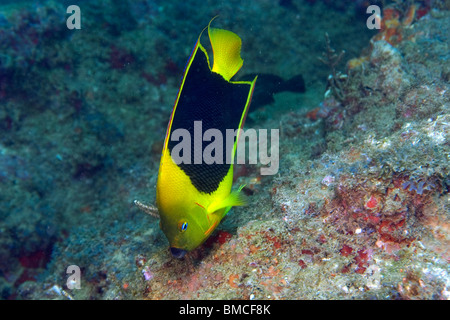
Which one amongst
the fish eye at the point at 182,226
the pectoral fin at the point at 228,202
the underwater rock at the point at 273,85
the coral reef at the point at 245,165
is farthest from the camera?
the underwater rock at the point at 273,85

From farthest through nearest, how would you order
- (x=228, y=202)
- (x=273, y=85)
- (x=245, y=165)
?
(x=273, y=85)
(x=245, y=165)
(x=228, y=202)

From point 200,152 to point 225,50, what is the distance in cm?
79

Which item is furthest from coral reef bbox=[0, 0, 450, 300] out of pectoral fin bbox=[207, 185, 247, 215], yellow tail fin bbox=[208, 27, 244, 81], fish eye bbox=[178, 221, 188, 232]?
yellow tail fin bbox=[208, 27, 244, 81]

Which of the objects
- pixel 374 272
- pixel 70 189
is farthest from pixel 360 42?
pixel 70 189

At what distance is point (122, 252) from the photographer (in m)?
3.21

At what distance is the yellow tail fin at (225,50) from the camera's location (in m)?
1.92

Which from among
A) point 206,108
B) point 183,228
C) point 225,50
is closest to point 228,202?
point 183,228

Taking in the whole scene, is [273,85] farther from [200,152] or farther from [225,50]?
[200,152]

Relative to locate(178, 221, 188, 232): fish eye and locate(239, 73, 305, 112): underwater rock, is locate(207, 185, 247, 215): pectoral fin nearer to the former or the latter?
locate(178, 221, 188, 232): fish eye

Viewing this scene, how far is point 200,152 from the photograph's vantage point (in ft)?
5.71

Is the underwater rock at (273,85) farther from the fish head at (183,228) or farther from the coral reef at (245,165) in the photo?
the fish head at (183,228)

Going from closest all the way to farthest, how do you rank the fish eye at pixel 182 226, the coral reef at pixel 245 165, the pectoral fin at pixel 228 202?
the fish eye at pixel 182 226 < the pectoral fin at pixel 228 202 < the coral reef at pixel 245 165

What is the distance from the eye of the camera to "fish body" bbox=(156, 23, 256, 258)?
162 cm

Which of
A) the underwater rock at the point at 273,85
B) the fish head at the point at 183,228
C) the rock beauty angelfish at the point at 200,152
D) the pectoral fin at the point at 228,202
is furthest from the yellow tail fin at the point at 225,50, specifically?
the underwater rock at the point at 273,85
